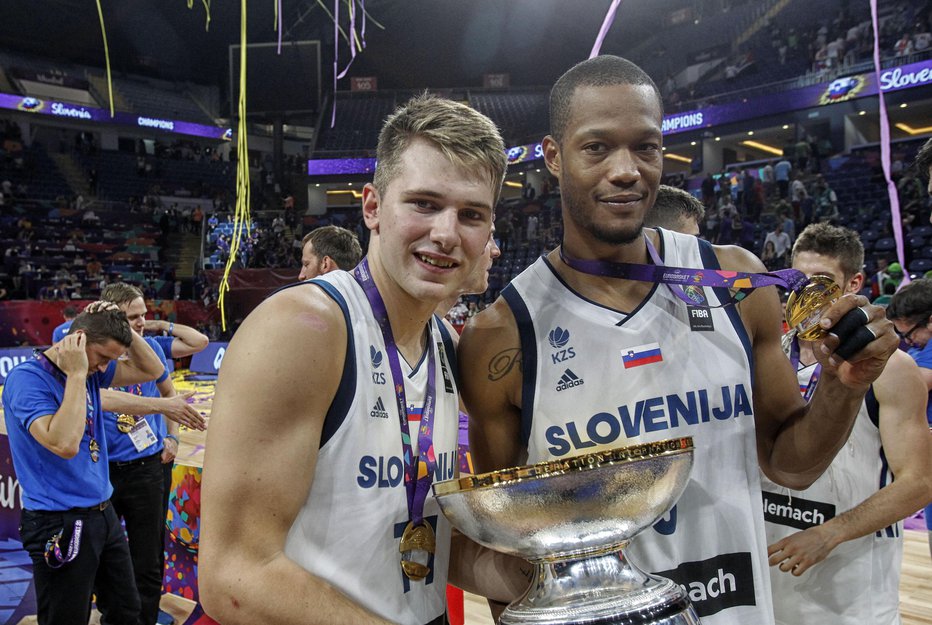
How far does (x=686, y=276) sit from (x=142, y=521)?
341 centimetres

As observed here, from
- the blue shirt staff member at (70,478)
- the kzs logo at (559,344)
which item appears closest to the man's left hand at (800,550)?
the kzs logo at (559,344)

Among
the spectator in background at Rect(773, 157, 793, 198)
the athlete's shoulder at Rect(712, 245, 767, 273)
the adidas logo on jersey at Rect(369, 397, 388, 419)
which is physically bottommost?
the adidas logo on jersey at Rect(369, 397, 388, 419)

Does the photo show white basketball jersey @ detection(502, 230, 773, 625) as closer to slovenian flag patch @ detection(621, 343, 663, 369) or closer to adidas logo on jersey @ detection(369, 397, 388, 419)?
slovenian flag patch @ detection(621, 343, 663, 369)

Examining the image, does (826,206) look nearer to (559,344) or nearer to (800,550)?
(800,550)

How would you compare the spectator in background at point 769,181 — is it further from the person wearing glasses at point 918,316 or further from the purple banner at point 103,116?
the purple banner at point 103,116

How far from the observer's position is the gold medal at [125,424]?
12.8 ft

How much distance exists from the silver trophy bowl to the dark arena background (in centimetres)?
818

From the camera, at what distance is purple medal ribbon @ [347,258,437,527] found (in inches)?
49.9

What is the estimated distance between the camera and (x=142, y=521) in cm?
382

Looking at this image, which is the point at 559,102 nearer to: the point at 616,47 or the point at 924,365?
the point at 924,365

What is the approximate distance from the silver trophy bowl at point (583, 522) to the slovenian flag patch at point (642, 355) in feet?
1.70

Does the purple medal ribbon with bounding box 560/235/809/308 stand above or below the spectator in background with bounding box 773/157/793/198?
below

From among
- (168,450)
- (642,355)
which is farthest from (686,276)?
(168,450)

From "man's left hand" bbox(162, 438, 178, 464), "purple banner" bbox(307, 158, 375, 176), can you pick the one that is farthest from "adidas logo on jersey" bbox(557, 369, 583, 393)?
"purple banner" bbox(307, 158, 375, 176)
